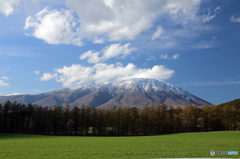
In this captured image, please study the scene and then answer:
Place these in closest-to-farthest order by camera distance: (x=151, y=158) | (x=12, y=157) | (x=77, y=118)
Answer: (x=151, y=158)
(x=12, y=157)
(x=77, y=118)

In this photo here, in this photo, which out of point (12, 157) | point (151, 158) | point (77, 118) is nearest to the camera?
point (151, 158)

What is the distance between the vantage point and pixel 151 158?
1975 centimetres

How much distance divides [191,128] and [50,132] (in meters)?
77.2

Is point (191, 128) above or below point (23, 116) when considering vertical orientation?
below

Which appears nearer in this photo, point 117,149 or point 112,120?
point 117,149

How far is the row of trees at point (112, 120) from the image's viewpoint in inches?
3164

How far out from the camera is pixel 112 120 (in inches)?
3250

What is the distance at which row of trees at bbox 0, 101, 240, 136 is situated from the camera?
264 ft

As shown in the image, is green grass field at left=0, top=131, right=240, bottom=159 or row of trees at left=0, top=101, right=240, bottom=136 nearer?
green grass field at left=0, top=131, right=240, bottom=159

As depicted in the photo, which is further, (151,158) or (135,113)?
(135,113)

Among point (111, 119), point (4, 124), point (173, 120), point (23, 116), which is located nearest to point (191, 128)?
point (173, 120)

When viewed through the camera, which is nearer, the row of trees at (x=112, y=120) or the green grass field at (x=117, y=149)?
the green grass field at (x=117, y=149)

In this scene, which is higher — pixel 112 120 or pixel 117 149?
pixel 117 149

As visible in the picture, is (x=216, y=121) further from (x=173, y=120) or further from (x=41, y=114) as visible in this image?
(x=41, y=114)
